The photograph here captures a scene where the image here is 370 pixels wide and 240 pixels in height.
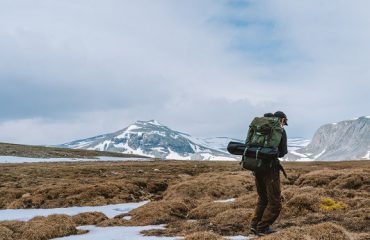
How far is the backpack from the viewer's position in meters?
12.3

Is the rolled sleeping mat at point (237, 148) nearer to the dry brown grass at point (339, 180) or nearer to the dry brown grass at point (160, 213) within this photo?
the dry brown grass at point (160, 213)

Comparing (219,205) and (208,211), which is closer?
(208,211)

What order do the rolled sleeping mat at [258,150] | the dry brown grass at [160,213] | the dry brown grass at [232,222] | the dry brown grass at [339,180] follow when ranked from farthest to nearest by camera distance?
the dry brown grass at [339,180], the dry brown grass at [160,213], the dry brown grass at [232,222], the rolled sleeping mat at [258,150]

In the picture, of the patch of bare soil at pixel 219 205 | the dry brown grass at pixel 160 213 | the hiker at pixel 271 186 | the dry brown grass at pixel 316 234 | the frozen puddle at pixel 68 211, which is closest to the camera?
the dry brown grass at pixel 316 234

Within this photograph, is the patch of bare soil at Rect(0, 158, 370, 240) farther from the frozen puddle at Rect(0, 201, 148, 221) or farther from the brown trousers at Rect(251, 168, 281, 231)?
the frozen puddle at Rect(0, 201, 148, 221)

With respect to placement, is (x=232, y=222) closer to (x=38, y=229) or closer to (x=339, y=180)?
(x=38, y=229)

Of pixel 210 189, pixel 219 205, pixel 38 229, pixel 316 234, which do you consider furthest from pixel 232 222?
pixel 210 189

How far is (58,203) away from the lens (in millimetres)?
28000

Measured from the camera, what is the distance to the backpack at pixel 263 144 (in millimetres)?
12281

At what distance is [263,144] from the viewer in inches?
490

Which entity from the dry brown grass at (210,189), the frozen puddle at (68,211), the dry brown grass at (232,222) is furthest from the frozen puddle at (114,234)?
the dry brown grass at (210,189)

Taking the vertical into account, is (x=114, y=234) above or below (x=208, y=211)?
below

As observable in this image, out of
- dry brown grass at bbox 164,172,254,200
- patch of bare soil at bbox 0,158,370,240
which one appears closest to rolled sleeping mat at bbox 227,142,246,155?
patch of bare soil at bbox 0,158,370,240

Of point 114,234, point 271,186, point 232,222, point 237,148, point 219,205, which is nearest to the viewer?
point 271,186
